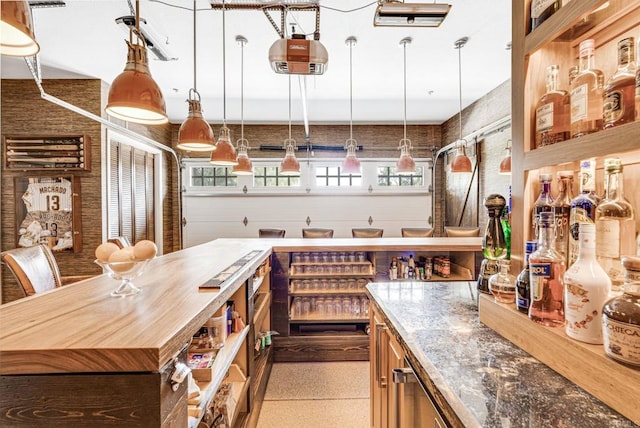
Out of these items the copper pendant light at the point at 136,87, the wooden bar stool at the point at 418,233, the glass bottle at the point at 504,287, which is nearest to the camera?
the glass bottle at the point at 504,287

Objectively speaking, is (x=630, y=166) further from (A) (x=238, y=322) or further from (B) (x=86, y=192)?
(B) (x=86, y=192)

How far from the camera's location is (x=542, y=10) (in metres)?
0.93

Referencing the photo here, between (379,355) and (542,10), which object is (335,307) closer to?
(379,355)

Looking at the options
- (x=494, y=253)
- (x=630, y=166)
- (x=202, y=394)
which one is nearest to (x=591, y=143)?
(x=630, y=166)

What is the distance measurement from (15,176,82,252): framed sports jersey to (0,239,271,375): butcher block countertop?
321 centimetres

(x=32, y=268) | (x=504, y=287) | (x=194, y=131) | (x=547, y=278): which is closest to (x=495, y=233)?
(x=504, y=287)

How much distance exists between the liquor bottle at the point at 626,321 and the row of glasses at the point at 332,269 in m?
2.38

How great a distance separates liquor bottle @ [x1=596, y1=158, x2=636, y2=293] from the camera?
74 cm

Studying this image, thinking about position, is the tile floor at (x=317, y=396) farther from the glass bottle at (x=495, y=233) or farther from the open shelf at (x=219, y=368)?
the glass bottle at (x=495, y=233)

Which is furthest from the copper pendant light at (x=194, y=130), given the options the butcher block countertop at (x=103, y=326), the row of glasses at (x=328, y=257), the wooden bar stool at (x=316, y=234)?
the wooden bar stool at (x=316, y=234)

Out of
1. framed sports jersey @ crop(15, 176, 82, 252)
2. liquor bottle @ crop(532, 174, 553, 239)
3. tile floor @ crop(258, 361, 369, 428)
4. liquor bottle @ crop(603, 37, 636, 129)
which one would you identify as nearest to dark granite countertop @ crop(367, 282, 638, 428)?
liquor bottle @ crop(532, 174, 553, 239)

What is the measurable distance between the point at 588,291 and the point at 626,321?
0.35 feet

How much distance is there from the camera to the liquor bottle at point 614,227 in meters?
0.74

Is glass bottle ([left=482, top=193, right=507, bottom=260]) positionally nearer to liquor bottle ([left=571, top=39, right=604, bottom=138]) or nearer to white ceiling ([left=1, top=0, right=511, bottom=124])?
liquor bottle ([left=571, top=39, right=604, bottom=138])
